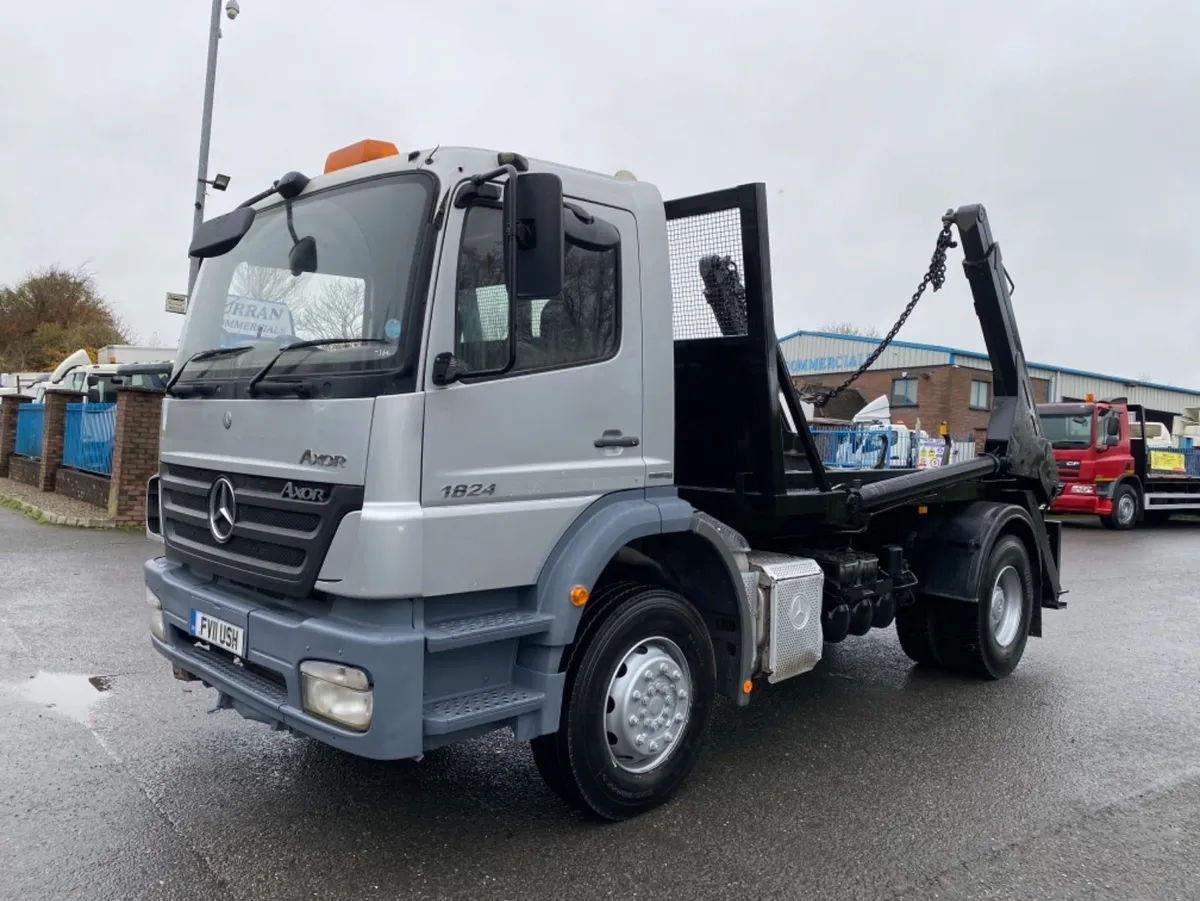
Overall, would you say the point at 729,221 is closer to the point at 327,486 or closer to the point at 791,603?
the point at 791,603

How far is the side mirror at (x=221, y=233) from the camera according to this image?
396 cm

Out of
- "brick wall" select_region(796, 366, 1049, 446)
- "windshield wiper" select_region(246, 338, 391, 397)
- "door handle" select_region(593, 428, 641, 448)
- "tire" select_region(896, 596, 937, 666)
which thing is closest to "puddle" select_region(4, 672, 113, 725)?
"windshield wiper" select_region(246, 338, 391, 397)

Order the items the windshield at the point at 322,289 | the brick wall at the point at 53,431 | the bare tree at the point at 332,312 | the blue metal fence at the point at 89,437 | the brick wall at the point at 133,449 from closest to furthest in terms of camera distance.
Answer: the windshield at the point at 322,289, the bare tree at the point at 332,312, the brick wall at the point at 133,449, the blue metal fence at the point at 89,437, the brick wall at the point at 53,431

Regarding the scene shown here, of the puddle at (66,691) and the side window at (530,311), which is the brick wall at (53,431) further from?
the side window at (530,311)

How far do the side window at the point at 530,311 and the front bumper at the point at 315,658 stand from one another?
990mm

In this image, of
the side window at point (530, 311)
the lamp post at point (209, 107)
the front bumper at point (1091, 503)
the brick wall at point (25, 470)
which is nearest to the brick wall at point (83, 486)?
the brick wall at point (25, 470)

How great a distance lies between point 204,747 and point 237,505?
63.7 inches

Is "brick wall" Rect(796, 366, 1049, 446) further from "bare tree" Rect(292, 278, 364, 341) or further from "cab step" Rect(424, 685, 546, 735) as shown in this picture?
"cab step" Rect(424, 685, 546, 735)

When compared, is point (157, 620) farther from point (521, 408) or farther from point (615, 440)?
point (615, 440)

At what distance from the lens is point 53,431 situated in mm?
15062

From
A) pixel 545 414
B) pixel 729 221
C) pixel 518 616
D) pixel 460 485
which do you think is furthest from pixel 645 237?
pixel 518 616

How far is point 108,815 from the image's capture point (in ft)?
12.2

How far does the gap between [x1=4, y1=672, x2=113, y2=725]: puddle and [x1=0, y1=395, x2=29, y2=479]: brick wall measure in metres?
15.3

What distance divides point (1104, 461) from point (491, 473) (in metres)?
16.9
